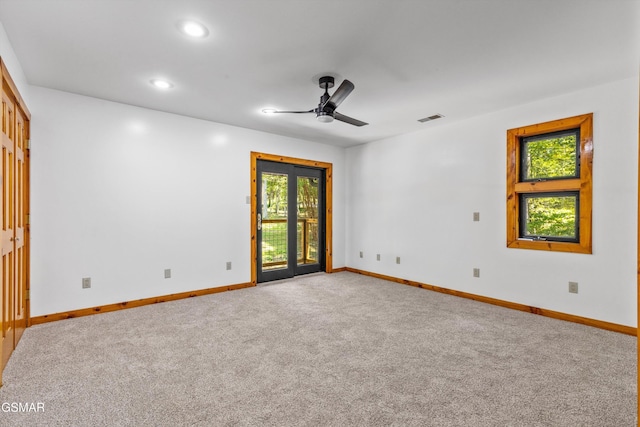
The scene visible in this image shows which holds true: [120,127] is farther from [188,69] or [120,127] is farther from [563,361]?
[563,361]

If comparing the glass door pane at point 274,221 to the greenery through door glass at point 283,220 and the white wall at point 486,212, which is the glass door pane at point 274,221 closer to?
the greenery through door glass at point 283,220

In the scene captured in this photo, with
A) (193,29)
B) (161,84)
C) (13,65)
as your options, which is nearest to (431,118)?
(193,29)

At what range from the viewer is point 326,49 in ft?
8.05

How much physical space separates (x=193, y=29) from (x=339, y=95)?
1.21 metres

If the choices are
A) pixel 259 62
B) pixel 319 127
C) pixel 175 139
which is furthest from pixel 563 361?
pixel 175 139

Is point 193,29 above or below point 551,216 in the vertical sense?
above

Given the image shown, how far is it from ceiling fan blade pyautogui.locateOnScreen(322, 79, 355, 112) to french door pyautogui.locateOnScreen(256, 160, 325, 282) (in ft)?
7.88

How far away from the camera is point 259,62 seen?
2.68m

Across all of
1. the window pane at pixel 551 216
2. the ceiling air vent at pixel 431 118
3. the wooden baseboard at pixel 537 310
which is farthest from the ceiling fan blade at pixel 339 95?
the wooden baseboard at pixel 537 310

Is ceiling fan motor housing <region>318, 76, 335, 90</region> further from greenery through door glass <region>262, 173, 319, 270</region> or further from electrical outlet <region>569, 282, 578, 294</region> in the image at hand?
electrical outlet <region>569, 282, 578, 294</region>

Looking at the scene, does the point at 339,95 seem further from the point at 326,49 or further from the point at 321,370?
the point at 321,370

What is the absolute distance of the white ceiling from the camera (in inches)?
78.7

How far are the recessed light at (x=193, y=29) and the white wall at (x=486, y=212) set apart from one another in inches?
138

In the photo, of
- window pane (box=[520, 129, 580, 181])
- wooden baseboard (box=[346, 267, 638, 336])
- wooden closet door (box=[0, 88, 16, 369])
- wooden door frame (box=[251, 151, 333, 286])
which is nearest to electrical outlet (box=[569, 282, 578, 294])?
wooden baseboard (box=[346, 267, 638, 336])
